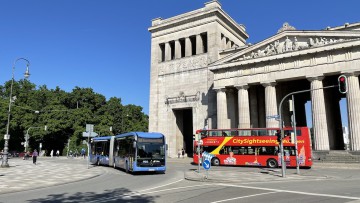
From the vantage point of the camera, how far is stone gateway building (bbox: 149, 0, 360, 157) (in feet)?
115

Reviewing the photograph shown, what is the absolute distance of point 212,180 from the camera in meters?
17.9

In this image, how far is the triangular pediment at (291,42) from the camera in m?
35.1

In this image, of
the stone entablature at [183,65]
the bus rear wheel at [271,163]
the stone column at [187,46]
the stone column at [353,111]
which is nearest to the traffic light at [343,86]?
the bus rear wheel at [271,163]

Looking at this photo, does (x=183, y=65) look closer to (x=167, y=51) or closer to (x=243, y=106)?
(x=167, y=51)

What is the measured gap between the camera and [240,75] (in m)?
41.8

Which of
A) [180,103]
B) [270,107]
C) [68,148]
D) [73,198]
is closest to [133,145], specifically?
[73,198]

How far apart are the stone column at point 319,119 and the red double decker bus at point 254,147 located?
293 inches

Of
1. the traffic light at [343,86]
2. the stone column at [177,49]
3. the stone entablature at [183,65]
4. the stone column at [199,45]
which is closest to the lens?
the traffic light at [343,86]

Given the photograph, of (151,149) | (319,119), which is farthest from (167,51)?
(151,149)

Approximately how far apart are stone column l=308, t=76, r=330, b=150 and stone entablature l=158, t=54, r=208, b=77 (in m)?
17.5

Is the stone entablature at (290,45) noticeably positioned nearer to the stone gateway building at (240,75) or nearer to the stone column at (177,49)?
the stone gateway building at (240,75)

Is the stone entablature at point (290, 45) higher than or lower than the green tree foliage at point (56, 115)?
higher

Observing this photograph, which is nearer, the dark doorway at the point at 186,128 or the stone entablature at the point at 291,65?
the stone entablature at the point at 291,65

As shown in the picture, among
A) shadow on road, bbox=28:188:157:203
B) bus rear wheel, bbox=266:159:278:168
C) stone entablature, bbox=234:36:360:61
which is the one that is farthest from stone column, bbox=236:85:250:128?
shadow on road, bbox=28:188:157:203
